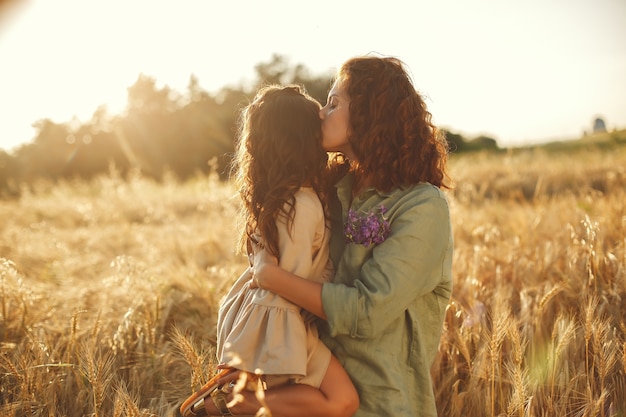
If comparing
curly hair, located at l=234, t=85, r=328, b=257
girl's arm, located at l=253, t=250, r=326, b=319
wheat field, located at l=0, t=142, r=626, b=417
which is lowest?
wheat field, located at l=0, t=142, r=626, b=417

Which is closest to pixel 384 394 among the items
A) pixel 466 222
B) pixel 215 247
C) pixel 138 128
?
pixel 215 247

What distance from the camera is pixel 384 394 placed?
208 centimetres

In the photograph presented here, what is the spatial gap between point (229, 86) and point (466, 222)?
24312mm

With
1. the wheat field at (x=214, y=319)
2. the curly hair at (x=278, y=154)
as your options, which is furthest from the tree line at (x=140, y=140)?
the curly hair at (x=278, y=154)

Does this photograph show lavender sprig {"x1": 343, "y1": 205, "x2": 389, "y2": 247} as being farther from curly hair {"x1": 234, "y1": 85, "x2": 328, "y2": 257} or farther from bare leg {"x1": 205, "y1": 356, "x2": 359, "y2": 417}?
bare leg {"x1": 205, "y1": 356, "x2": 359, "y2": 417}

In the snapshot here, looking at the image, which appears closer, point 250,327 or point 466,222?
point 250,327

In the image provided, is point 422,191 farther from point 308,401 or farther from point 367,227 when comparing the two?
point 308,401

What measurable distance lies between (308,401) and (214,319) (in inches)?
56.5

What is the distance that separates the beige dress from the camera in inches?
78.1

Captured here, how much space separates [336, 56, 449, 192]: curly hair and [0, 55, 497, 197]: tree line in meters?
19.0

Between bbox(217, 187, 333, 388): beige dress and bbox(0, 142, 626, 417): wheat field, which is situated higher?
bbox(217, 187, 333, 388): beige dress

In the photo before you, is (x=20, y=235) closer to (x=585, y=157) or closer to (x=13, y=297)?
(x=13, y=297)

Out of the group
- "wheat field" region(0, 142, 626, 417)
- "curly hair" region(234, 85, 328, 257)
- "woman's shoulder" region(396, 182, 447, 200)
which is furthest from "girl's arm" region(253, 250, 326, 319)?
"woman's shoulder" region(396, 182, 447, 200)

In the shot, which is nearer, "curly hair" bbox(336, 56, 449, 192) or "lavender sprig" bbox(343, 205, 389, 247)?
"lavender sprig" bbox(343, 205, 389, 247)
